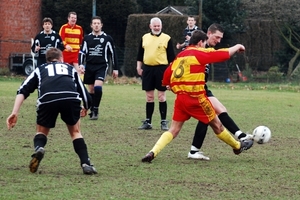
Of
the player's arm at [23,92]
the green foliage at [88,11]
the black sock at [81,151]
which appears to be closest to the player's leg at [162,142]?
the black sock at [81,151]

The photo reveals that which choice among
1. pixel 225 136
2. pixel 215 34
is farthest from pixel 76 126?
pixel 215 34

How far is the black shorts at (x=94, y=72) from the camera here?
1505cm

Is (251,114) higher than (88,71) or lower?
lower

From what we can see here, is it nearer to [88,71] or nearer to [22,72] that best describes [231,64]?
[22,72]

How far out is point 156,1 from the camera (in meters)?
46.4

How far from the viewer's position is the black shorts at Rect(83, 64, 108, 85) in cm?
1505

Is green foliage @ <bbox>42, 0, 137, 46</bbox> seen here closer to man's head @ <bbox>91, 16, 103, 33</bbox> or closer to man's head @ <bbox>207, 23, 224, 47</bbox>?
man's head @ <bbox>91, 16, 103, 33</bbox>

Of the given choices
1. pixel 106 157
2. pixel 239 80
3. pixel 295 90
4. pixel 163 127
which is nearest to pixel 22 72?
pixel 239 80

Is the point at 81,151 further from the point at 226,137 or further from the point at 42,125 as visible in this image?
the point at 226,137

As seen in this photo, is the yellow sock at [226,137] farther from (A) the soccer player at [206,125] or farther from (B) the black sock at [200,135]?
(B) the black sock at [200,135]

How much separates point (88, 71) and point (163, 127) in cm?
244

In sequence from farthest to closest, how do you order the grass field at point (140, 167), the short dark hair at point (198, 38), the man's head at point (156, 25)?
the man's head at point (156, 25)
the short dark hair at point (198, 38)
the grass field at point (140, 167)

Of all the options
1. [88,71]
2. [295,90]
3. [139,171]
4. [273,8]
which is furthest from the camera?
[273,8]

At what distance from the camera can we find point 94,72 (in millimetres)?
15094
